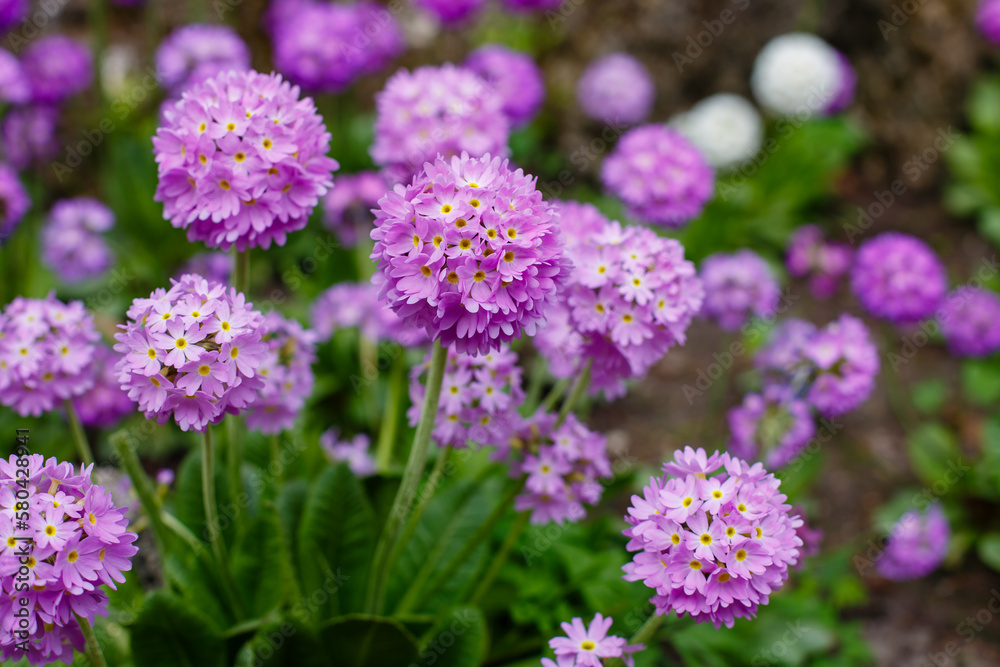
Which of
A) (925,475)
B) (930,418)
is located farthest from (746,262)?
(930,418)

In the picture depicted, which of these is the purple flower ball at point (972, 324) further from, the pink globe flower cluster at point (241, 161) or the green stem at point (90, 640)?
the green stem at point (90, 640)

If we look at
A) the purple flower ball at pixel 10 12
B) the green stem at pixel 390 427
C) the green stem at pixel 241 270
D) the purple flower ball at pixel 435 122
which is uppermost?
the purple flower ball at pixel 435 122

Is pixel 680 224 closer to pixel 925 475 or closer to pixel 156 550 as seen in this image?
pixel 925 475

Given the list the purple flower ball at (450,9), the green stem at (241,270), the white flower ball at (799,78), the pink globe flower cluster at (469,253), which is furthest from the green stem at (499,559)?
the white flower ball at (799,78)

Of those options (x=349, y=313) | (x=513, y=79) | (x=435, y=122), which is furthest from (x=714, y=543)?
(x=513, y=79)

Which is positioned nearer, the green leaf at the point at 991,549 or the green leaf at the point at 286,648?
the green leaf at the point at 286,648

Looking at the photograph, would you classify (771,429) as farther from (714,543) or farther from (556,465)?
(714,543)
